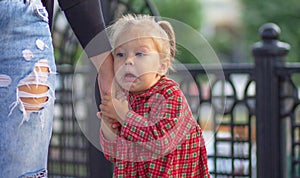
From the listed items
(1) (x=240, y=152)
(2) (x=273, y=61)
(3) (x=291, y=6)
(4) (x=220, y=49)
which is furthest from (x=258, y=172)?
(4) (x=220, y=49)

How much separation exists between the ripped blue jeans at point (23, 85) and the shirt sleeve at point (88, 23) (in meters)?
0.21

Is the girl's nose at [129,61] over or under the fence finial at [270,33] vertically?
under

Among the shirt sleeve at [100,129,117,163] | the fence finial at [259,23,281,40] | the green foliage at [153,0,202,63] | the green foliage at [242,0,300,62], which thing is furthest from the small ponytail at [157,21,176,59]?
the green foliage at [153,0,202,63]

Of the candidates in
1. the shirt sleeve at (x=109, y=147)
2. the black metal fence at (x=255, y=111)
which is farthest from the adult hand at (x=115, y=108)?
the black metal fence at (x=255, y=111)

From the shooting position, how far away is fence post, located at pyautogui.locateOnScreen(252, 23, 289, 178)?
336cm

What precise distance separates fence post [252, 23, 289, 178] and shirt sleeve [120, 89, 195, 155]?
1343 mm

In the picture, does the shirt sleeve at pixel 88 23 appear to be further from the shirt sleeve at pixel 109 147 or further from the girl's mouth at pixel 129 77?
the shirt sleeve at pixel 109 147

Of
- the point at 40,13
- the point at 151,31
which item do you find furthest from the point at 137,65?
the point at 40,13

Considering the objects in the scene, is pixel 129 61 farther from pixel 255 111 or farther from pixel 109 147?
pixel 255 111

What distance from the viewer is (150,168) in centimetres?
212

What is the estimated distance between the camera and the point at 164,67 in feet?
7.16

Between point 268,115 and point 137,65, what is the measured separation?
1474 mm

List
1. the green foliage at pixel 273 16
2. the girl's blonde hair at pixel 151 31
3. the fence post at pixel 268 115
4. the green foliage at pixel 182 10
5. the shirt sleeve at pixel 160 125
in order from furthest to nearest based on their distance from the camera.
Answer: the green foliage at pixel 182 10
the green foliage at pixel 273 16
the fence post at pixel 268 115
the girl's blonde hair at pixel 151 31
the shirt sleeve at pixel 160 125

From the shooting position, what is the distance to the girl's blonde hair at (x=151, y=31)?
215 cm
